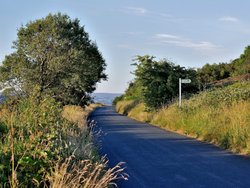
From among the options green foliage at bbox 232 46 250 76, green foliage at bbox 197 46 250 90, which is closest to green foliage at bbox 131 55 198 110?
green foliage at bbox 232 46 250 76

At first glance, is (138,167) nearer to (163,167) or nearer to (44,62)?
(163,167)

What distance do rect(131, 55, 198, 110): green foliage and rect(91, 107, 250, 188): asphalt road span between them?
1470 centimetres

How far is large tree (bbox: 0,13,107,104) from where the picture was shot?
29.4 metres

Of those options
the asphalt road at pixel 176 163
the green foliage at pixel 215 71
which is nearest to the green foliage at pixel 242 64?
the green foliage at pixel 215 71

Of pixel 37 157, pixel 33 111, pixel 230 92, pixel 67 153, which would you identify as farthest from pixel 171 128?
pixel 37 157

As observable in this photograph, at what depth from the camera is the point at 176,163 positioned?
41.1 ft

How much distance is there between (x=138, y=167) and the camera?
12.0 m

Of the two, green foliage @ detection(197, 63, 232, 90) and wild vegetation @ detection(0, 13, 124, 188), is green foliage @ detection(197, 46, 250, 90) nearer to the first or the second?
green foliage @ detection(197, 63, 232, 90)

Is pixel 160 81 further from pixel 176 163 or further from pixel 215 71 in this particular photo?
pixel 176 163

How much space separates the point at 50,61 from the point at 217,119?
1324cm

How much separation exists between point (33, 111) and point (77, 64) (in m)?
18.5

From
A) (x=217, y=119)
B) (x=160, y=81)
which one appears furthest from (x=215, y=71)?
(x=217, y=119)

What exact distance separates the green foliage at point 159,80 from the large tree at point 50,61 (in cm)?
373

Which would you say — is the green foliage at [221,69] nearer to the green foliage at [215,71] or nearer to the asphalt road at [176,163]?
the green foliage at [215,71]
